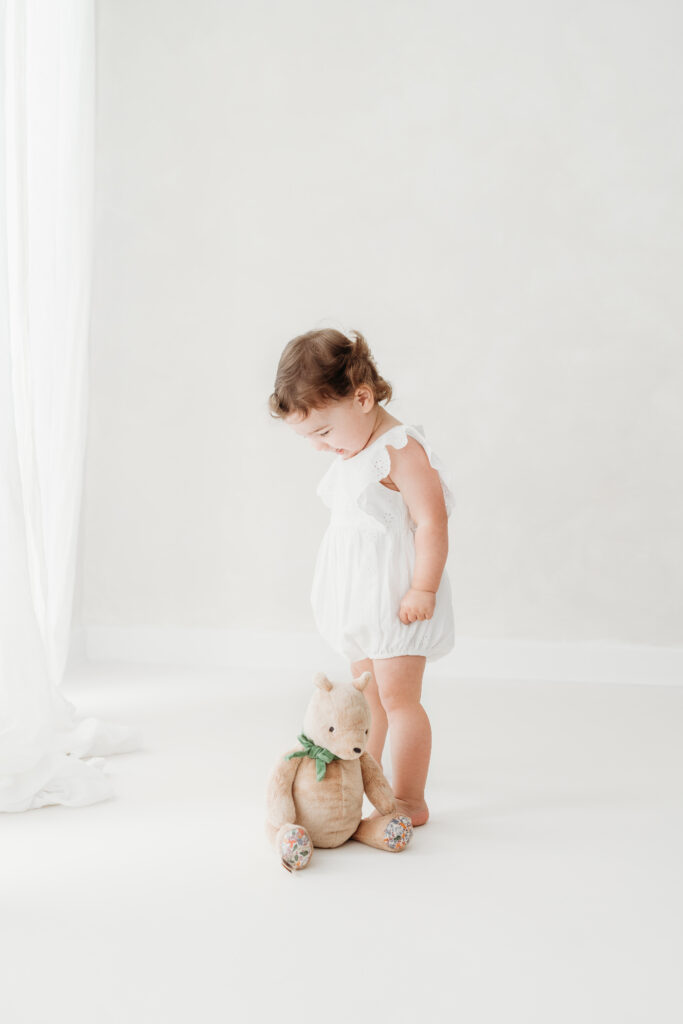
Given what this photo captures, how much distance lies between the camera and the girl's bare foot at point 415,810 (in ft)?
4.23

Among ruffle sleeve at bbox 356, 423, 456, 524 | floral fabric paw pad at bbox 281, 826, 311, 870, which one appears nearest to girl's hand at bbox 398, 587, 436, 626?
ruffle sleeve at bbox 356, 423, 456, 524

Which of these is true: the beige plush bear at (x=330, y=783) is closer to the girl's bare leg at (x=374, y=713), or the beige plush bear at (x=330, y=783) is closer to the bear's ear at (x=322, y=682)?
the bear's ear at (x=322, y=682)

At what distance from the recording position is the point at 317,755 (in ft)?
3.93

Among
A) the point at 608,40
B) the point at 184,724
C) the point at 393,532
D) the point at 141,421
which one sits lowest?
the point at 184,724

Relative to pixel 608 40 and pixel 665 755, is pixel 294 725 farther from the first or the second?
pixel 608 40

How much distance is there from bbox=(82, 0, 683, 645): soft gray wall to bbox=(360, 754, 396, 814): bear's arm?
129cm

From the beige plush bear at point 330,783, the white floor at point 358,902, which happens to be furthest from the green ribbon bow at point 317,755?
the white floor at point 358,902

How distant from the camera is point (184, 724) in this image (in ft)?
6.13

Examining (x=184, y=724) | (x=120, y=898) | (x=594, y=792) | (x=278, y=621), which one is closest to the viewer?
(x=120, y=898)

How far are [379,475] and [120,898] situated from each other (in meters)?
0.66

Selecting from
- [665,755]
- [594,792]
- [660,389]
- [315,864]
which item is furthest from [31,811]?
[660,389]

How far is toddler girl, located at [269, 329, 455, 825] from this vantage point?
134cm

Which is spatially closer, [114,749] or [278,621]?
[114,749]

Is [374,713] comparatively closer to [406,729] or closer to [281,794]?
[406,729]
